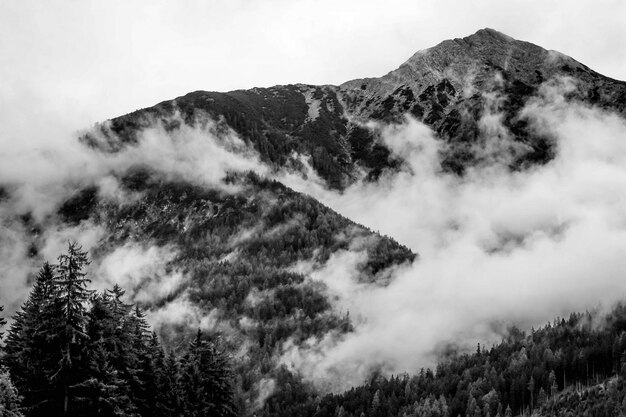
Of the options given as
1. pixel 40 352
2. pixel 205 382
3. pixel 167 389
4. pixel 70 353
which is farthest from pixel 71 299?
pixel 205 382

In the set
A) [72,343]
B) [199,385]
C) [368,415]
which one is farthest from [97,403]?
[368,415]

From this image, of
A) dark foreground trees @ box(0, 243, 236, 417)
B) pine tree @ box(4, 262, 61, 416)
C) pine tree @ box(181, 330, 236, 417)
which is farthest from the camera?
pine tree @ box(181, 330, 236, 417)

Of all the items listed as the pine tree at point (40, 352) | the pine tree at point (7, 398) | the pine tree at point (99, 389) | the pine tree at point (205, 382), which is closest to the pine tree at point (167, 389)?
the pine tree at point (205, 382)

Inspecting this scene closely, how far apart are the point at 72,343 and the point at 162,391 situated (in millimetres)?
20977

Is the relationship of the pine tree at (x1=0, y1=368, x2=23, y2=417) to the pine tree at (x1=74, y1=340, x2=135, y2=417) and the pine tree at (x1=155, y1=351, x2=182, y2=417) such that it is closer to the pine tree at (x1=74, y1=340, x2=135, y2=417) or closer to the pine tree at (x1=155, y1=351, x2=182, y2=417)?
the pine tree at (x1=74, y1=340, x2=135, y2=417)

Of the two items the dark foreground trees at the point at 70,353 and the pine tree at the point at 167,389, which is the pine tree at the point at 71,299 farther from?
the pine tree at the point at 167,389

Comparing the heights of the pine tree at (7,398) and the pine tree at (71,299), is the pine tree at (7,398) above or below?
below

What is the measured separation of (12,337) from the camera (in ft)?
179

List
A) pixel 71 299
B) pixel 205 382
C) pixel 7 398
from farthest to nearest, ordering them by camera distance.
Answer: pixel 205 382
pixel 71 299
pixel 7 398

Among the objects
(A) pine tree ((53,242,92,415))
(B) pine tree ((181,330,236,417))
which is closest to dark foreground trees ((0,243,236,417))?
(A) pine tree ((53,242,92,415))

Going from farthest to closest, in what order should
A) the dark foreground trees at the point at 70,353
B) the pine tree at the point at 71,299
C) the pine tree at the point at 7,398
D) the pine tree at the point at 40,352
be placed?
the pine tree at the point at 40,352
the dark foreground trees at the point at 70,353
the pine tree at the point at 71,299
the pine tree at the point at 7,398

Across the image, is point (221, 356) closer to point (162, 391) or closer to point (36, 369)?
point (162, 391)

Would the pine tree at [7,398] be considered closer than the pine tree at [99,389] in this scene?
Yes

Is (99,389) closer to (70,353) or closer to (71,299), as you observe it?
(70,353)
